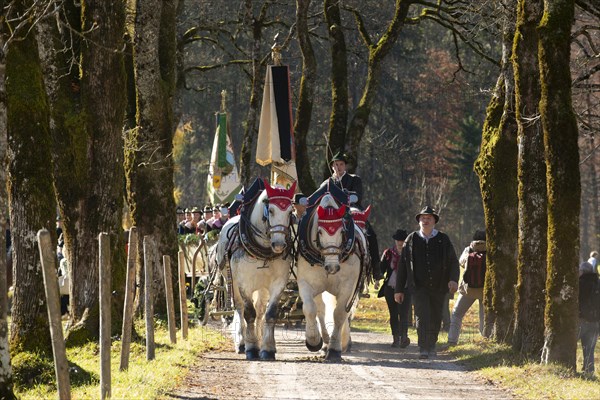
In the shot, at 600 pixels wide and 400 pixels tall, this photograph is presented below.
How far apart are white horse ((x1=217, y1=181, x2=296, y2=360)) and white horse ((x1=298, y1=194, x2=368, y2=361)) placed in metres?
0.34

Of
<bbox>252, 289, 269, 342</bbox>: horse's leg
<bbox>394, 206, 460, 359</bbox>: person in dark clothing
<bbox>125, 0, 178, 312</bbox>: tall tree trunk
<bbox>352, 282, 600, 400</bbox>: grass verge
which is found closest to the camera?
<bbox>352, 282, 600, 400</bbox>: grass verge

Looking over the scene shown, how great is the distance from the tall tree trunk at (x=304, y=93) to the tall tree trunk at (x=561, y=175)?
14000mm

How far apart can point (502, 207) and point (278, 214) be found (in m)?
5.07

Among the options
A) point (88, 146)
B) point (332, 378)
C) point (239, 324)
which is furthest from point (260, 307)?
point (332, 378)

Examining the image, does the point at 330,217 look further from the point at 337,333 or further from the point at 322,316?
the point at 322,316

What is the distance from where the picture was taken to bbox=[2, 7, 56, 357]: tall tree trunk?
14102 mm

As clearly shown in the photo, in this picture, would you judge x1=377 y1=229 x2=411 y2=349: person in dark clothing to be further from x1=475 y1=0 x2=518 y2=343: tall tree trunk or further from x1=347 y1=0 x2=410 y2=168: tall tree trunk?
x1=347 y1=0 x2=410 y2=168: tall tree trunk

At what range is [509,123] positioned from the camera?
2034 centimetres

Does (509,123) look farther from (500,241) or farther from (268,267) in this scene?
(268,267)

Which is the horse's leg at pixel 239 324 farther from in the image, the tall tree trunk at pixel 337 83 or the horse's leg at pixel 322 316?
the tall tree trunk at pixel 337 83

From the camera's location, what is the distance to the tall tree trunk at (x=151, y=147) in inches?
856

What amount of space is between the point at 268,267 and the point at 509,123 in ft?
16.8

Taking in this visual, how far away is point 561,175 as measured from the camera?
1504cm

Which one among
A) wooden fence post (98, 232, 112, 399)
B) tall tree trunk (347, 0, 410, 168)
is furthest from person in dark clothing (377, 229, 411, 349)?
wooden fence post (98, 232, 112, 399)
